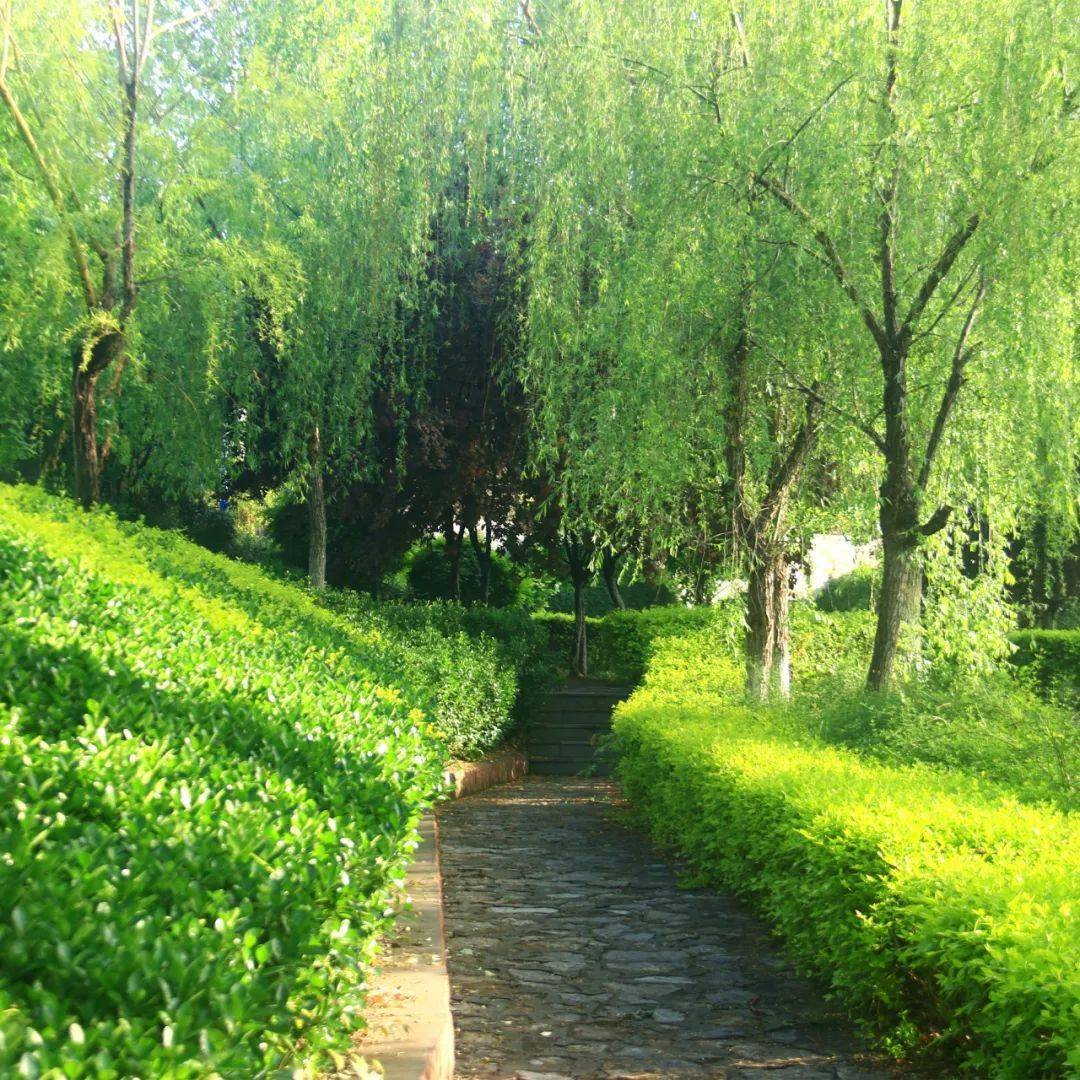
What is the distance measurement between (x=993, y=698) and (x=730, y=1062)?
588cm

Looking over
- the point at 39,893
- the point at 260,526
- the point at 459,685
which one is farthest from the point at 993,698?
the point at 260,526

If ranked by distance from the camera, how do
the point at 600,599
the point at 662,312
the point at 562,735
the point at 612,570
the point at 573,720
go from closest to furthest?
1. the point at 662,312
2. the point at 562,735
3. the point at 573,720
4. the point at 612,570
5. the point at 600,599

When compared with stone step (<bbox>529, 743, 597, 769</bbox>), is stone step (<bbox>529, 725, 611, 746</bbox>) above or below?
above

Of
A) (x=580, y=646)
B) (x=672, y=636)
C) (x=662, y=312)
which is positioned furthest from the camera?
(x=580, y=646)

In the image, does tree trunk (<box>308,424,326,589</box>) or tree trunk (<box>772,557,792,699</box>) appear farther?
tree trunk (<box>308,424,326,589</box>)

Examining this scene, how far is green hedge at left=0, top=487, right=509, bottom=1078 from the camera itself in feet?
8.30

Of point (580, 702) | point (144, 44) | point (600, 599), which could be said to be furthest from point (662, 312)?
point (600, 599)

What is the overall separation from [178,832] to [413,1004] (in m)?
1.98

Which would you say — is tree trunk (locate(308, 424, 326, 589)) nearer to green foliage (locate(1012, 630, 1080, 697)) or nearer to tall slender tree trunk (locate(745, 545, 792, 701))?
tall slender tree trunk (locate(745, 545, 792, 701))

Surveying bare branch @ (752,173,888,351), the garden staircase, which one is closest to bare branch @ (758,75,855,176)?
bare branch @ (752,173,888,351)

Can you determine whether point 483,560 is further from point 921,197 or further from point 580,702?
point 921,197

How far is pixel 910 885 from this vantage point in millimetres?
4996

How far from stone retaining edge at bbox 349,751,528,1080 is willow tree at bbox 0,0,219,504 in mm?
7182

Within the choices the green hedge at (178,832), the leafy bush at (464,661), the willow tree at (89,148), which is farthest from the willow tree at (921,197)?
the willow tree at (89,148)
